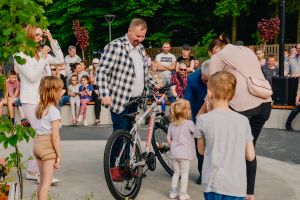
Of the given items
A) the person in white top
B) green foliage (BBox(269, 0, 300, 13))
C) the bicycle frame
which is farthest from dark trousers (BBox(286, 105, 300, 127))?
green foliage (BBox(269, 0, 300, 13))

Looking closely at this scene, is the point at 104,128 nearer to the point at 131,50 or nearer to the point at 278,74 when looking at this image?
the point at 278,74

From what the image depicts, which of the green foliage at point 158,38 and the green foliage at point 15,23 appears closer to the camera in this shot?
the green foliage at point 15,23

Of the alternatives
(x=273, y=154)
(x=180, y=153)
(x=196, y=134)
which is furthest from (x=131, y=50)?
(x=273, y=154)

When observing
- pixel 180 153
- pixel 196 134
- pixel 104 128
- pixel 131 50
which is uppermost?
pixel 131 50

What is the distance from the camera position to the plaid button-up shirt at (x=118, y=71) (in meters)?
6.69

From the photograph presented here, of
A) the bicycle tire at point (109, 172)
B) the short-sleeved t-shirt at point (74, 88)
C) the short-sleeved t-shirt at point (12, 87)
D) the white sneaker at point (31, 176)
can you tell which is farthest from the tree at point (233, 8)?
the bicycle tire at point (109, 172)

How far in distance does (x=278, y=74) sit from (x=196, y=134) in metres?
11.2

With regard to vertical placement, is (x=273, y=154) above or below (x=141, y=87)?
below

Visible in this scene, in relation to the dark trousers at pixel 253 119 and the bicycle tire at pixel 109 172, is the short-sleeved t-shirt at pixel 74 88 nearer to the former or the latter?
the bicycle tire at pixel 109 172

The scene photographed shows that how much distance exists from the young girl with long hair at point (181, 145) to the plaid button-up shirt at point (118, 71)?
2.24 feet

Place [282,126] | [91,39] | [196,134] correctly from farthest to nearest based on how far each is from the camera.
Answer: [91,39] < [282,126] < [196,134]

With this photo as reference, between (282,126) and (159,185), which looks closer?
(159,185)

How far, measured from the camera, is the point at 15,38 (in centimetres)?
389

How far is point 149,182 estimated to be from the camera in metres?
7.04
